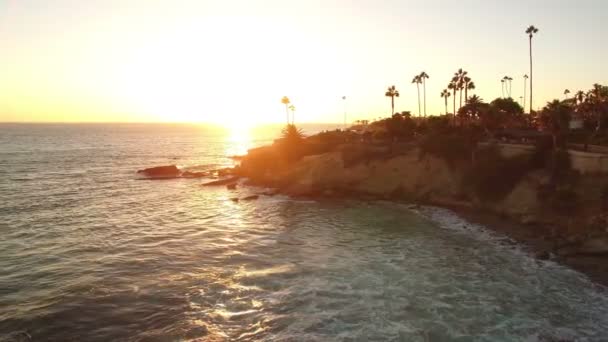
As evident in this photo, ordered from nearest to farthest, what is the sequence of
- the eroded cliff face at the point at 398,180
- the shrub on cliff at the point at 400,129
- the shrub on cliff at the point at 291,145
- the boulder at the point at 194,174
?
the eroded cliff face at the point at 398,180 < the shrub on cliff at the point at 400,129 < the shrub on cliff at the point at 291,145 < the boulder at the point at 194,174

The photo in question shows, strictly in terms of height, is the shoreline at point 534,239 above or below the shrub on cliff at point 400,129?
below

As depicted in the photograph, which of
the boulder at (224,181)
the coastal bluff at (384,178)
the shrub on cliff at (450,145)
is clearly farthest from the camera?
the boulder at (224,181)

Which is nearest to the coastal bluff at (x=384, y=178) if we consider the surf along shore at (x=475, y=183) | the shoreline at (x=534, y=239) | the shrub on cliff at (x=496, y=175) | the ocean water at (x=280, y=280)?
the surf along shore at (x=475, y=183)

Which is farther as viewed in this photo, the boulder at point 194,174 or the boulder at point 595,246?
the boulder at point 194,174

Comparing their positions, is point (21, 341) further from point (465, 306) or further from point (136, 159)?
point (136, 159)

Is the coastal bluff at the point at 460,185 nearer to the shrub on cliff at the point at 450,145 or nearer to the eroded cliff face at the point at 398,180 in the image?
the eroded cliff face at the point at 398,180

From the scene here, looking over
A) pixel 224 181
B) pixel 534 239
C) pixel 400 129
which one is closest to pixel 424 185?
pixel 534 239

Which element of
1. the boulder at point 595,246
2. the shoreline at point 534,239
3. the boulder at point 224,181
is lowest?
the shoreline at point 534,239

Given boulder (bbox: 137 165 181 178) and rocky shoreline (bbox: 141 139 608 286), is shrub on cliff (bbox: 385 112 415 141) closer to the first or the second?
rocky shoreline (bbox: 141 139 608 286)

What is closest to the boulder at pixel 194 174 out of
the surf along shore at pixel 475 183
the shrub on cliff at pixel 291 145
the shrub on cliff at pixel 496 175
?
the surf along shore at pixel 475 183
